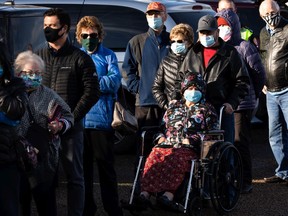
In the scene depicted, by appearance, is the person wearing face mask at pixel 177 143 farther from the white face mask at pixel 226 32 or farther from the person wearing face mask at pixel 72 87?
the white face mask at pixel 226 32

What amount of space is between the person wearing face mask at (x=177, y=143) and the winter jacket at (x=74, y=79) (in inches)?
43.9

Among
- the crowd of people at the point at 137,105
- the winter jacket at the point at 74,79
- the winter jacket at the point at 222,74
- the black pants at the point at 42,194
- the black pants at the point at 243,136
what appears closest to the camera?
the crowd of people at the point at 137,105

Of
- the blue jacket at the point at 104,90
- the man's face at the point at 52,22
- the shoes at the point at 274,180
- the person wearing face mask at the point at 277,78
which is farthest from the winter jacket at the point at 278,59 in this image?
the man's face at the point at 52,22

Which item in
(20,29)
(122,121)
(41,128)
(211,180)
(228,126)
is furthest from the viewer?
(20,29)

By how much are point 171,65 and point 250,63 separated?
3.07ft

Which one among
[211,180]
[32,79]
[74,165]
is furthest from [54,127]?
[211,180]

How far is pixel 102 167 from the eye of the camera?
863 cm

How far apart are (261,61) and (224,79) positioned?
98 centimetres

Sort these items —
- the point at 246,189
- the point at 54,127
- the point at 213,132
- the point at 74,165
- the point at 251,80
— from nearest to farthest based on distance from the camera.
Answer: the point at 54,127, the point at 74,165, the point at 213,132, the point at 246,189, the point at 251,80

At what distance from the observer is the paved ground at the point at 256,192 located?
30.9ft

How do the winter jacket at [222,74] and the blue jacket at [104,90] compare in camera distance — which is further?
the winter jacket at [222,74]

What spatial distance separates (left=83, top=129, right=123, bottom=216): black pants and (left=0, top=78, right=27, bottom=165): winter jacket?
191 cm

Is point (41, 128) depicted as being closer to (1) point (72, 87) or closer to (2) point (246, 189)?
(1) point (72, 87)

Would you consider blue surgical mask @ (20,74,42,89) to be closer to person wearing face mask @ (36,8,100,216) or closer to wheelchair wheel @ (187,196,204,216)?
person wearing face mask @ (36,8,100,216)
